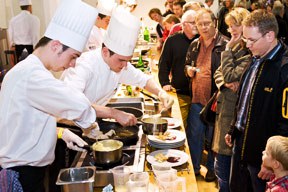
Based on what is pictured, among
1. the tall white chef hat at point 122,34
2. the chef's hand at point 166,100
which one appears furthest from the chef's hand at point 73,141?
the chef's hand at point 166,100

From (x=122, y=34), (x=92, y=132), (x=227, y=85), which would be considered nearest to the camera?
(x=92, y=132)

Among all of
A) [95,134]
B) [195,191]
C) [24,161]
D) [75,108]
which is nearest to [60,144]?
[95,134]

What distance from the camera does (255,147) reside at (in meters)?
2.15

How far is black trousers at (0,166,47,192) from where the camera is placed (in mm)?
1654

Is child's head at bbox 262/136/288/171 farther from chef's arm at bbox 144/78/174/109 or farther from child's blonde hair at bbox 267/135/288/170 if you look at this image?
chef's arm at bbox 144/78/174/109

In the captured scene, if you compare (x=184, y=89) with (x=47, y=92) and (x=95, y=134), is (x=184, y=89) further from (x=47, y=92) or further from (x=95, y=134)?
(x=47, y=92)

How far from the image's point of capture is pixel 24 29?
6.11 meters

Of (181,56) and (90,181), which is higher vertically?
(181,56)

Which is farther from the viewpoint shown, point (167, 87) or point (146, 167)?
point (167, 87)

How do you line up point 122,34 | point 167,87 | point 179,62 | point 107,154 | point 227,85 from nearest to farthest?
point 107,154, point 122,34, point 227,85, point 167,87, point 179,62

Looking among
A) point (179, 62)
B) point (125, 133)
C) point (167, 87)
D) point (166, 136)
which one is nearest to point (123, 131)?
point (125, 133)

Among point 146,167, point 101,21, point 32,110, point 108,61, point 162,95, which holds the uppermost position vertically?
point 101,21

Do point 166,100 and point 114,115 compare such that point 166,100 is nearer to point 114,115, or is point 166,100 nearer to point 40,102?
point 114,115

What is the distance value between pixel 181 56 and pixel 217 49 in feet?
1.98
